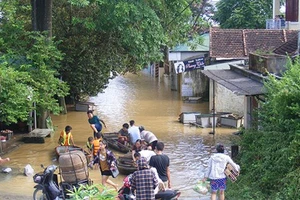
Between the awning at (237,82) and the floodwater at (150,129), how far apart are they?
2802mm

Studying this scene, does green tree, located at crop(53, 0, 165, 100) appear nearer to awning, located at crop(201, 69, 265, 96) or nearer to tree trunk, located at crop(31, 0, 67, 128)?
tree trunk, located at crop(31, 0, 67, 128)

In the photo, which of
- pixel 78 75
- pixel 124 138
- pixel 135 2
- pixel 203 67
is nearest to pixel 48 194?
pixel 124 138

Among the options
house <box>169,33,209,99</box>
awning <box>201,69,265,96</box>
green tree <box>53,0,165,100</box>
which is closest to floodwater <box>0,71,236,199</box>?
house <box>169,33,209,99</box>

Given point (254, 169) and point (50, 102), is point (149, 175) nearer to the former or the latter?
point (254, 169)

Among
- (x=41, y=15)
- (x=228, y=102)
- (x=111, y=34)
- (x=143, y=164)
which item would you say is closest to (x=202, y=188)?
(x=143, y=164)

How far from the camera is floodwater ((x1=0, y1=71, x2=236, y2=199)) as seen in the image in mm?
15492

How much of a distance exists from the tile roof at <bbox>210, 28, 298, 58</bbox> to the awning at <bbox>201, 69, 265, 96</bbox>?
978cm

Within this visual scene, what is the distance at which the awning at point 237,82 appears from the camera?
1465 cm

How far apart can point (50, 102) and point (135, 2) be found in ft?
16.5

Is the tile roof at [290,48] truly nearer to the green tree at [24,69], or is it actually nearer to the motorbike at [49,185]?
the green tree at [24,69]

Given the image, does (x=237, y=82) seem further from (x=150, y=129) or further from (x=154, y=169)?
(x=150, y=129)

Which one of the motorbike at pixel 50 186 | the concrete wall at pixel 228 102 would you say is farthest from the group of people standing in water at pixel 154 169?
the concrete wall at pixel 228 102

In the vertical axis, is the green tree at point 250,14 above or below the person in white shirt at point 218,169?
above

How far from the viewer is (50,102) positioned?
20.2 meters
